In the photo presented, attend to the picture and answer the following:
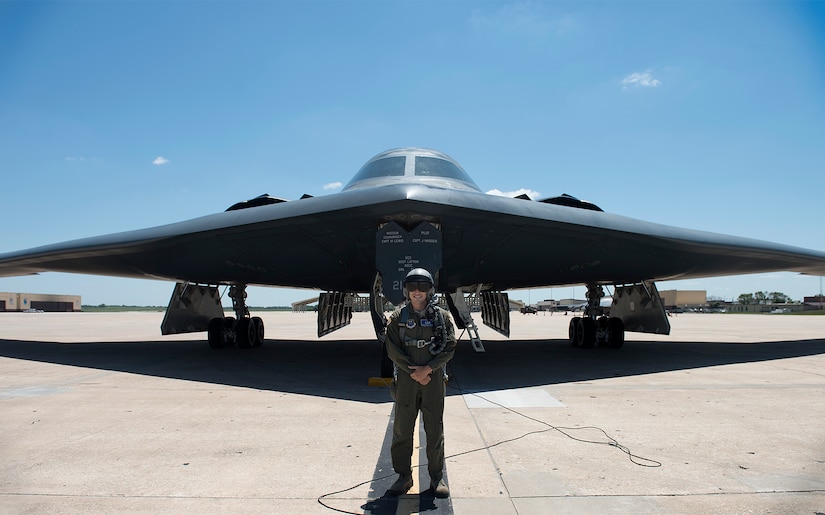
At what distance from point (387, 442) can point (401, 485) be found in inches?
49.7

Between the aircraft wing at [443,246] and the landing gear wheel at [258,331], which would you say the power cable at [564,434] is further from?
the landing gear wheel at [258,331]

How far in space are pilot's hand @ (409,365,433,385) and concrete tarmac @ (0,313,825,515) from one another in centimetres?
75

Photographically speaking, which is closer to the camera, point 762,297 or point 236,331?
point 236,331

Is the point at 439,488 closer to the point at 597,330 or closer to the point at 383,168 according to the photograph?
the point at 383,168

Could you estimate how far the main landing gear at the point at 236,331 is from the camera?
13953 mm

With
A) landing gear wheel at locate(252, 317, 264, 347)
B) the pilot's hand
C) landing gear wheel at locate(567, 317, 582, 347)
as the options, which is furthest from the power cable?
landing gear wheel at locate(252, 317, 264, 347)

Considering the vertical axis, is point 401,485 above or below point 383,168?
below

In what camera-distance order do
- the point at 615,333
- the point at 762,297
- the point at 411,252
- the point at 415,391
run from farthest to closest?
the point at 762,297
the point at 615,333
the point at 411,252
the point at 415,391

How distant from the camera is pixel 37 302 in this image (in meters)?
101

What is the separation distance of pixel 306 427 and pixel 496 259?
18.4ft

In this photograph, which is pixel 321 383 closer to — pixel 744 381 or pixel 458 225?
pixel 458 225

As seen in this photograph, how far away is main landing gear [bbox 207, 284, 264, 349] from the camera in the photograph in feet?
45.8

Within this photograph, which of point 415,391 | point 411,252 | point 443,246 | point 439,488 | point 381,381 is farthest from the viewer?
point 443,246

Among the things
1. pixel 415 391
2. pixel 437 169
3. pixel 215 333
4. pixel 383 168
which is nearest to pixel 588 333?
pixel 437 169
